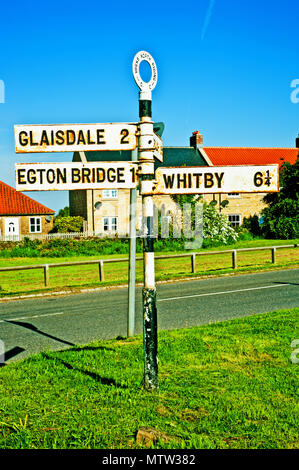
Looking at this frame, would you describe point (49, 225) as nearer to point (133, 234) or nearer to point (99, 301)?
point (99, 301)

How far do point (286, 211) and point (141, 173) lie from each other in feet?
106

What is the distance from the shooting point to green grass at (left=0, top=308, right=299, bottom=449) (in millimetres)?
3594

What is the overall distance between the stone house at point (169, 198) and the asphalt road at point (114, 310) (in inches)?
837

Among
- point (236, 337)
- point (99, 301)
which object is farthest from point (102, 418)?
point (99, 301)

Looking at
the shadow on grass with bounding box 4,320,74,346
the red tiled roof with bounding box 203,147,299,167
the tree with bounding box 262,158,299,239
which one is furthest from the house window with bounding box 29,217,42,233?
the shadow on grass with bounding box 4,320,74,346

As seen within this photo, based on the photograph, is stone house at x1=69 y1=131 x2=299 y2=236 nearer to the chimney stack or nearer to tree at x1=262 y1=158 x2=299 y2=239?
the chimney stack

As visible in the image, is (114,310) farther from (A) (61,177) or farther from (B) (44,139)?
(B) (44,139)

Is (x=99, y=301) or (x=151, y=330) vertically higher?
(x=151, y=330)

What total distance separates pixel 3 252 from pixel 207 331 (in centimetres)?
2288

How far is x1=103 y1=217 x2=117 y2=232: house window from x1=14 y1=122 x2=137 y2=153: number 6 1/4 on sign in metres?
34.8

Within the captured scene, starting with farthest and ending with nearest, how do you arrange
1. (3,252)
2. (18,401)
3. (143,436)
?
(3,252)
(18,401)
(143,436)

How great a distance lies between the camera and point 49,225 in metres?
44.2

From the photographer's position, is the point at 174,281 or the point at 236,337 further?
the point at 174,281

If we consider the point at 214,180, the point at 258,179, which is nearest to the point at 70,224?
the point at 214,180
